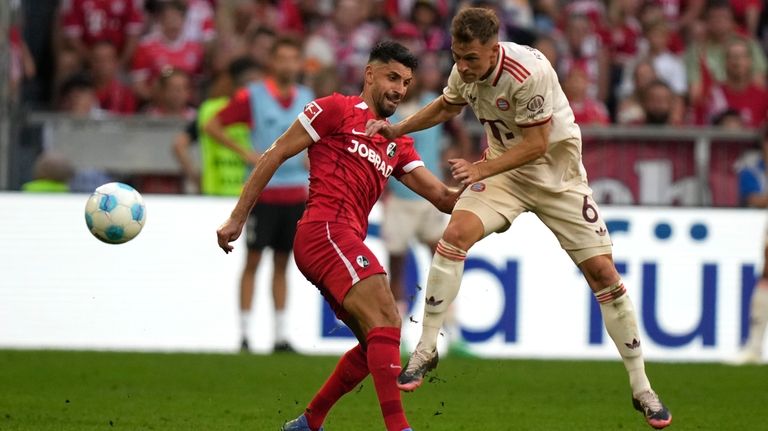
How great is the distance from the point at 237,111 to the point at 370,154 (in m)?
5.75

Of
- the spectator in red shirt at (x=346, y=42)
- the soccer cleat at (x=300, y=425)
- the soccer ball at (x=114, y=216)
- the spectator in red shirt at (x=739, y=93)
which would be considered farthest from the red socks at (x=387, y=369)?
the spectator in red shirt at (x=739, y=93)

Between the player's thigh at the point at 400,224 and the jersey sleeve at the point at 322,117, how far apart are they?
567cm

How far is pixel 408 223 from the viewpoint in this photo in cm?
1319

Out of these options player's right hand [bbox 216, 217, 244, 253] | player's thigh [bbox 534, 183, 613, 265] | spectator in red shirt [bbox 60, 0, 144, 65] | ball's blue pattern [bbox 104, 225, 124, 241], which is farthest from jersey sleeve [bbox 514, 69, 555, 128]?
spectator in red shirt [bbox 60, 0, 144, 65]

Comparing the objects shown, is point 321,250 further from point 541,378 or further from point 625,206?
point 625,206

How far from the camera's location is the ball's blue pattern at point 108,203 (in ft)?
26.5

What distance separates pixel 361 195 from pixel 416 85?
576cm

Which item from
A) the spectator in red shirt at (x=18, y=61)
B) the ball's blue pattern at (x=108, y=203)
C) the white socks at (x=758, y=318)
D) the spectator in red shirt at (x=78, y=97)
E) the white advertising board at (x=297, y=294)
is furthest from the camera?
the spectator in red shirt at (x=78, y=97)

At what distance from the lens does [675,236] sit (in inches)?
536

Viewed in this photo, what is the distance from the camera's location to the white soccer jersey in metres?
7.97

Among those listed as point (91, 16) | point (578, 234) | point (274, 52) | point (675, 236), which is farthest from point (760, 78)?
point (578, 234)

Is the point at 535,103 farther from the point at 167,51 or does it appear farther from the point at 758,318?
the point at 167,51

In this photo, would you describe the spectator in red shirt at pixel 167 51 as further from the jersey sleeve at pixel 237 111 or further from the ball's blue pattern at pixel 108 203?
the ball's blue pattern at pixel 108 203

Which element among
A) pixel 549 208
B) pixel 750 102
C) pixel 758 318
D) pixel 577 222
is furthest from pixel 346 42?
pixel 577 222
